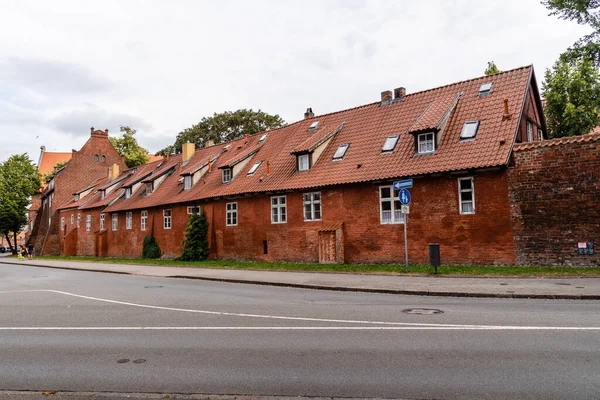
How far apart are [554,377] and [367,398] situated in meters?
2.21

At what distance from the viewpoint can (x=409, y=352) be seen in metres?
6.11

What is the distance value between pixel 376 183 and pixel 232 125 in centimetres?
3116

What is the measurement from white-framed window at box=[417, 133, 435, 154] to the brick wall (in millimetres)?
3889

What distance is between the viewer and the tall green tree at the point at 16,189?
2314 inches

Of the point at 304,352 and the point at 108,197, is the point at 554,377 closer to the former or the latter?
the point at 304,352

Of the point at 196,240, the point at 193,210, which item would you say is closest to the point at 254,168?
the point at 193,210

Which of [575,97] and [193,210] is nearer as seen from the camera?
[575,97]

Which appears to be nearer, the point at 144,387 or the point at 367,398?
the point at 367,398

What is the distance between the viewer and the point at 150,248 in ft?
115

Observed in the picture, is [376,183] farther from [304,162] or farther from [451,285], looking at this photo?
[451,285]

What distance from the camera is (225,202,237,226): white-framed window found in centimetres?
2814

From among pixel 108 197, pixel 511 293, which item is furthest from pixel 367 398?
pixel 108 197

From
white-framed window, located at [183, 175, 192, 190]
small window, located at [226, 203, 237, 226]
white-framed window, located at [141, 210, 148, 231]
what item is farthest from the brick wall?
white-framed window, located at [141, 210, 148, 231]

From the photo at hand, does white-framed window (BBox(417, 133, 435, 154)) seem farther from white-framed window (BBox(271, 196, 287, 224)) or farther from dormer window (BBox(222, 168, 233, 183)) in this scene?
dormer window (BBox(222, 168, 233, 183))
